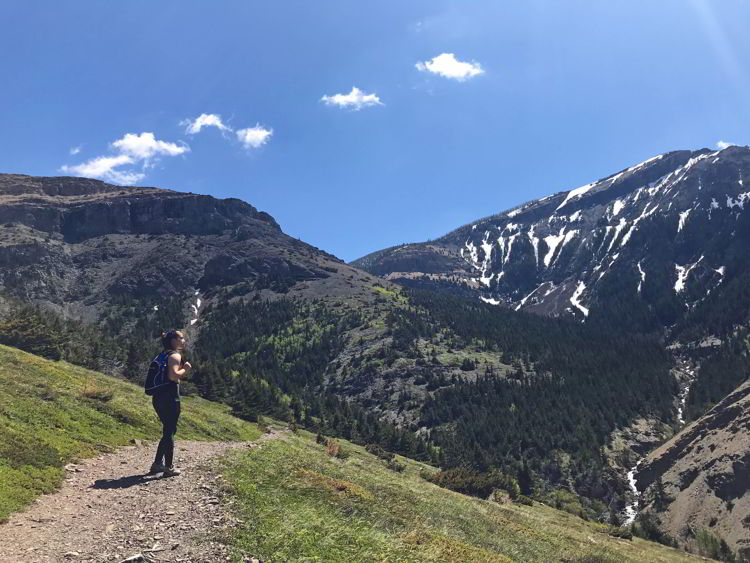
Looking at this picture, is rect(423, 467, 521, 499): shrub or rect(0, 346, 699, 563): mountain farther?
rect(423, 467, 521, 499): shrub

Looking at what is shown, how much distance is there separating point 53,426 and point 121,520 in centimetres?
1151

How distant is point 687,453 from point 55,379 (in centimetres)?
10863

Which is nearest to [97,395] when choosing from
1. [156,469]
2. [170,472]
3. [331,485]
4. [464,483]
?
[156,469]

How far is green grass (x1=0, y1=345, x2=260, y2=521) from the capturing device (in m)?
14.8

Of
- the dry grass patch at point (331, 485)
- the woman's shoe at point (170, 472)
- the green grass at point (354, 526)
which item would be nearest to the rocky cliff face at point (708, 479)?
the green grass at point (354, 526)

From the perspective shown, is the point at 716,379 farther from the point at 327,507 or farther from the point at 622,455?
the point at 327,507

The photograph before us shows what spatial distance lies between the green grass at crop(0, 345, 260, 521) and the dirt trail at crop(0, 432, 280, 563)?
76 centimetres

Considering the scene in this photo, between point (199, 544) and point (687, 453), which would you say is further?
point (687, 453)

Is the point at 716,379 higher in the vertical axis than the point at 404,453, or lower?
higher

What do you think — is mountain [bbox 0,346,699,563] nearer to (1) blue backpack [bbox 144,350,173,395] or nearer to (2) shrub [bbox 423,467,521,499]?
(1) blue backpack [bbox 144,350,173,395]

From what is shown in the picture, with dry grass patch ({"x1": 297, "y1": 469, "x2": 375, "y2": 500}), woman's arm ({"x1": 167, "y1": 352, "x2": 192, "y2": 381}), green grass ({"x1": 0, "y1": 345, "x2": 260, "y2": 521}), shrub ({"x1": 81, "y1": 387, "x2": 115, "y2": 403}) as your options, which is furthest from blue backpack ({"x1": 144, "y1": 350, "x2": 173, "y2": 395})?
shrub ({"x1": 81, "y1": 387, "x2": 115, "y2": 403})

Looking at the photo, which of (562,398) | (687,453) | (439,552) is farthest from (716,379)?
(439,552)

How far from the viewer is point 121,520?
495 inches

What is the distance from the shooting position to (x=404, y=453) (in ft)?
299
